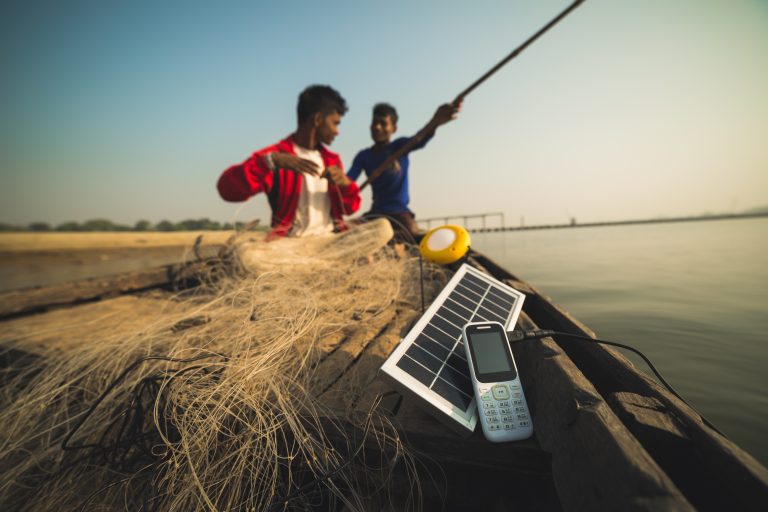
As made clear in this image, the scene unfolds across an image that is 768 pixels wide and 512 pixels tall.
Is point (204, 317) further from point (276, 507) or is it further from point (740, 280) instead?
point (740, 280)

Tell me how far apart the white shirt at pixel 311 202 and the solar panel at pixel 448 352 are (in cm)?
311

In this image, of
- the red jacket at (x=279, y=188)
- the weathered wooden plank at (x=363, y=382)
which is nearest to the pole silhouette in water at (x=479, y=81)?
the red jacket at (x=279, y=188)

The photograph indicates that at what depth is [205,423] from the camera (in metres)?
1.24

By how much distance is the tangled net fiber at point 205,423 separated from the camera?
44.7 inches

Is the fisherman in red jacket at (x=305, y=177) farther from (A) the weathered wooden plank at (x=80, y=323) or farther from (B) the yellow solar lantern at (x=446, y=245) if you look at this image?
(B) the yellow solar lantern at (x=446, y=245)

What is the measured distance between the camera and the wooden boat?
23.3 inches

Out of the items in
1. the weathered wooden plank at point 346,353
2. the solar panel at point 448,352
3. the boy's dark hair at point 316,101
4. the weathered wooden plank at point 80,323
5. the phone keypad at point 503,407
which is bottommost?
the weathered wooden plank at point 80,323

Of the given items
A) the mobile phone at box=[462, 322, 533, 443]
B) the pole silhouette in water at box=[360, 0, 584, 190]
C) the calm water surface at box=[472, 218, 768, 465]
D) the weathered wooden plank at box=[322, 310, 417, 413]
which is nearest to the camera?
the mobile phone at box=[462, 322, 533, 443]

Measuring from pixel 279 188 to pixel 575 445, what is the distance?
13.5 ft

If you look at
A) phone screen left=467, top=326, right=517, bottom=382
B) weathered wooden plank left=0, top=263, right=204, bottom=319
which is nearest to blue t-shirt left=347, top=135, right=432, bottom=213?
weathered wooden plank left=0, top=263, right=204, bottom=319

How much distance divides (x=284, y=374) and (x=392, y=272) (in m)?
1.90

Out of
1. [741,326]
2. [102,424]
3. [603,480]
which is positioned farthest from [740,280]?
[102,424]

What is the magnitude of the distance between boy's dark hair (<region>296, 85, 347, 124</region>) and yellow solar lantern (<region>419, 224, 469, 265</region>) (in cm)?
307

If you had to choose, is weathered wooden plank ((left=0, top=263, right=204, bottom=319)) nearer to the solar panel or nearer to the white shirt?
the white shirt
